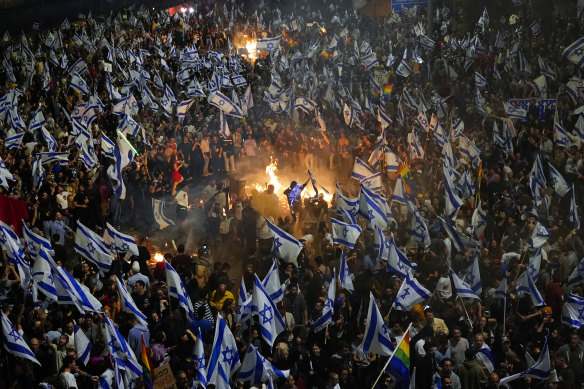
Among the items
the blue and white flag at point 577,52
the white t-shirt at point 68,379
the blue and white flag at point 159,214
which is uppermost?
the blue and white flag at point 577,52

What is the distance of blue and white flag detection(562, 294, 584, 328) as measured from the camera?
11.3 m

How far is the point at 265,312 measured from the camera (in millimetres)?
11000

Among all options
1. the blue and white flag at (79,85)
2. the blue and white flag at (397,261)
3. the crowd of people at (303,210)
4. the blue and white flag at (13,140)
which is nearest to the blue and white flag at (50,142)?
the crowd of people at (303,210)

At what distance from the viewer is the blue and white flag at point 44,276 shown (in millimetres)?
11570

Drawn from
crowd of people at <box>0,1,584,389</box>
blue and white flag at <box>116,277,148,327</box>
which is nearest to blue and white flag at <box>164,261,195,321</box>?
crowd of people at <box>0,1,584,389</box>

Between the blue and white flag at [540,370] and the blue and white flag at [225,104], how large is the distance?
589 inches

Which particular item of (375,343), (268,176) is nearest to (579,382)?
(375,343)

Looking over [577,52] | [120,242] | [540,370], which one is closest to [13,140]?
[120,242]

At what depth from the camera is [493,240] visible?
14.6 meters

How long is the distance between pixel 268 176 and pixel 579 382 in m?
13.4

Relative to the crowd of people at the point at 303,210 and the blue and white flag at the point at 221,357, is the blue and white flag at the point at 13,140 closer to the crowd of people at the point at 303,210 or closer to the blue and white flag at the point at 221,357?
the crowd of people at the point at 303,210

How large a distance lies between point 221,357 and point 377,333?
2.15m

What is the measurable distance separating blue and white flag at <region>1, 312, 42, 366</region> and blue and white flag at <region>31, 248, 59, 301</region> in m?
1.42

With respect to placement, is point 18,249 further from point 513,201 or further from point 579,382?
point 513,201
